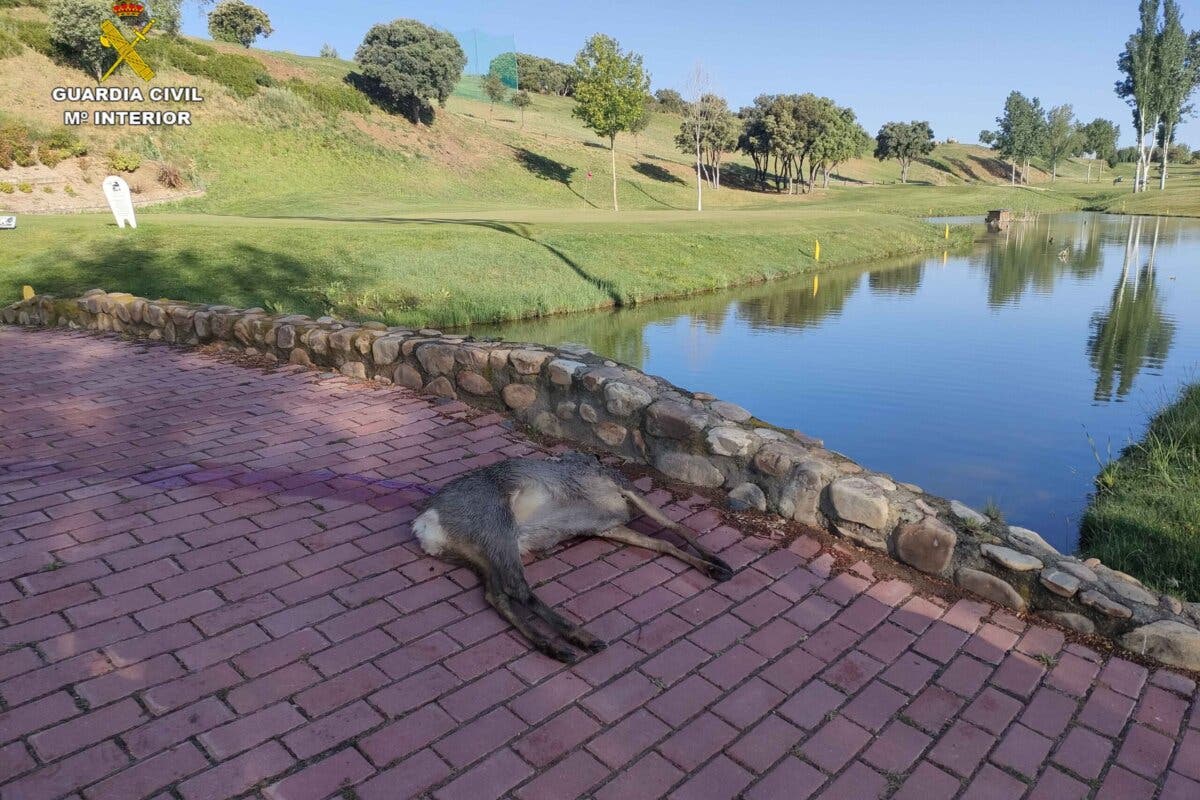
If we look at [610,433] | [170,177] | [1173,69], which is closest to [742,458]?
[610,433]

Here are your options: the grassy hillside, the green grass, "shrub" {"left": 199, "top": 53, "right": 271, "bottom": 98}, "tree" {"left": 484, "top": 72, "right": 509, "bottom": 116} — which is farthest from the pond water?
"tree" {"left": 484, "top": 72, "right": 509, "bottom": 116}

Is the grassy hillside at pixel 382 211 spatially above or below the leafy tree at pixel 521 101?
below

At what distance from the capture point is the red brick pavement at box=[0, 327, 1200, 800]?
208 cm

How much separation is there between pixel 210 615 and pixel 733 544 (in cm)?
216

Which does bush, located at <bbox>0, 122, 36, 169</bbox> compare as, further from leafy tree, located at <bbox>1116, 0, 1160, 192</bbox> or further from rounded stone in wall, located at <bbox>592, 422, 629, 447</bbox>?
leafy tree, located at <bbox>1116, 0, 1160, 192</bbox>

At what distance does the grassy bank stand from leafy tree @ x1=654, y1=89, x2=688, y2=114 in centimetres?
7068

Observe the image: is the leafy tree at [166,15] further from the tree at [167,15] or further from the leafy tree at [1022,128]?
the leafy tree at [1022,128]

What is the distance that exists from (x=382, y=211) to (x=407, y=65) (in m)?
20.5

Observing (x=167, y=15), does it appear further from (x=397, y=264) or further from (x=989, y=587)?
(x=989, y=587)


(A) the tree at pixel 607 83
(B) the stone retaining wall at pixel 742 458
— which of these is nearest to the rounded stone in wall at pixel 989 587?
(B) the stone retaining wall at pixel 742 458

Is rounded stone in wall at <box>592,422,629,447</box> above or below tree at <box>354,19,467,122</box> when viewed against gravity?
below

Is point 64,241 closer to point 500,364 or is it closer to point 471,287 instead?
point 471,287

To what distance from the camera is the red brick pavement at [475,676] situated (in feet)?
6.82

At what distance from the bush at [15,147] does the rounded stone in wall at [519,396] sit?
24.1 m
